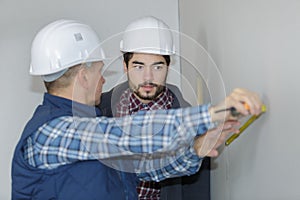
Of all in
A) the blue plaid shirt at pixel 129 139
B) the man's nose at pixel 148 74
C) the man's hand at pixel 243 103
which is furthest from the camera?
the man's nose at pixel 148 74

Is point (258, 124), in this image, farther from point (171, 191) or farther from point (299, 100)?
point (171, 191)

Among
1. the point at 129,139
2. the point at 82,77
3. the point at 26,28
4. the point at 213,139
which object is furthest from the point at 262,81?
the point at 26,28

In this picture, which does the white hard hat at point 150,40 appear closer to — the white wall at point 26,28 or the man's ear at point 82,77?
the man's ear at point 82,77

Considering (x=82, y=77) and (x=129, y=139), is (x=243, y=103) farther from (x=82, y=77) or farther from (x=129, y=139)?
(x=82, y=77)

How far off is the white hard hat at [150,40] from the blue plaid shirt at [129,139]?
194 mm

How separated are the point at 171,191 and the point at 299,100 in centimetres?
66

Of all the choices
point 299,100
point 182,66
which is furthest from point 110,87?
point 299,100

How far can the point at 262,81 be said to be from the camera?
1048 mm

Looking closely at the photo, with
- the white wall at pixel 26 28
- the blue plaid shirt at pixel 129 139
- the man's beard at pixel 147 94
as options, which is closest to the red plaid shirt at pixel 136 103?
the man's beard at pixel 147 94

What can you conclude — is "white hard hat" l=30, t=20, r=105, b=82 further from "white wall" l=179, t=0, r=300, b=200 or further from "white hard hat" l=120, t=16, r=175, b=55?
"white wall" l=179, t=0, r=300, b=200

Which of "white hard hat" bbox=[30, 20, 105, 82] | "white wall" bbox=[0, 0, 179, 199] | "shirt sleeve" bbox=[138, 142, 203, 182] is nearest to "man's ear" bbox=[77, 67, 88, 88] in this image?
"white hard hat" bbox=[30, 20, 105, 82]

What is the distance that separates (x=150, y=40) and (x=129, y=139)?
0.85ft

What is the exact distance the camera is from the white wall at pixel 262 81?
34.5 inches

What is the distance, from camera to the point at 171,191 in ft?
4.66
